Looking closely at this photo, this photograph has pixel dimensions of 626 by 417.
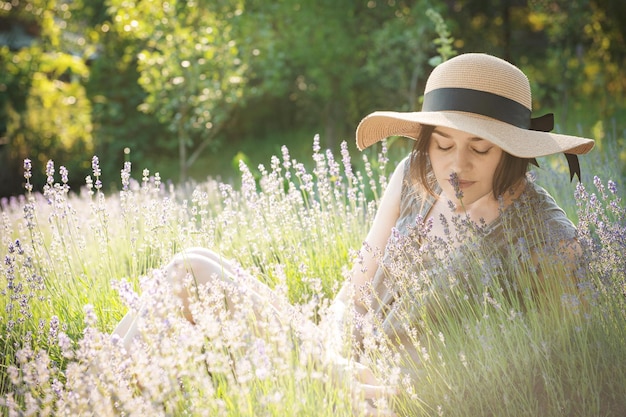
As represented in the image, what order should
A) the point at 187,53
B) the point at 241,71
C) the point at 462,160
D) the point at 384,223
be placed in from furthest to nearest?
1. the point at 241,71
2. the point at 187,53
3. the point at 384,223
4. the point at 462,160

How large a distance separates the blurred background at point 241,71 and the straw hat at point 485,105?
5168mm

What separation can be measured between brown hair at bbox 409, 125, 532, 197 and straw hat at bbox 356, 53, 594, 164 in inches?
4.2

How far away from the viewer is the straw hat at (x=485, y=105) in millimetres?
2400

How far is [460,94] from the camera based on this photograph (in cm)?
254

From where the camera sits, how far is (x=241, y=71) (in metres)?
8.33

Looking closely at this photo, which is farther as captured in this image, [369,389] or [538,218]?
[538,218]

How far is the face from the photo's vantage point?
2492 mm

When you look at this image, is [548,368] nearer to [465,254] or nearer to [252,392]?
[465,254]

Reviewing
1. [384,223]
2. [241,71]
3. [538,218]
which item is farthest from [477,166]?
[241,71]

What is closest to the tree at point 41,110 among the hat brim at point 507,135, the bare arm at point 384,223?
the bare arm at point 384,223

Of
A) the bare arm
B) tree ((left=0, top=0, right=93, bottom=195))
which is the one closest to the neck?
the bare arm

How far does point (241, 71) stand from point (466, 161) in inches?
242

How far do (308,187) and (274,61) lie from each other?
6786mm

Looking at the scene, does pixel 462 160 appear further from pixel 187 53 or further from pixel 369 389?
pixel 187 53
